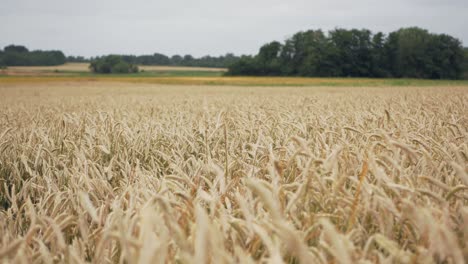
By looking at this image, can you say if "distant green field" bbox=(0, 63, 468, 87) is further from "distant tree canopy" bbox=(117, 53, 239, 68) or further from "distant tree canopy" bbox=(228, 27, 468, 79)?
"distant tree canopy" bbox=(117, 53, 239, 68)

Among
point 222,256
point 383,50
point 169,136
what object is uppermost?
point 383,50

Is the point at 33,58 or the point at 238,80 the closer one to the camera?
the point at 238,80

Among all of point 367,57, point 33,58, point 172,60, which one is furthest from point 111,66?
point 367,57

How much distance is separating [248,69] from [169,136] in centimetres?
7991

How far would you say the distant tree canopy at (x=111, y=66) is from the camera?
88.1m

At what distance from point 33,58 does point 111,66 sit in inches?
1262

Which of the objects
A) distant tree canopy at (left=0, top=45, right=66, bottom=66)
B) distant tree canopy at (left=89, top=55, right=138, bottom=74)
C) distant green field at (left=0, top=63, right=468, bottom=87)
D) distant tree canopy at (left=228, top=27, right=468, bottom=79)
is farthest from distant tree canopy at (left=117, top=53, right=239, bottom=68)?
distant green field at (left=0, top=63, right=468, bottom=87)

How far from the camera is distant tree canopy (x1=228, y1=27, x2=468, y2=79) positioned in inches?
2788

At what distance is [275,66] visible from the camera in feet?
267

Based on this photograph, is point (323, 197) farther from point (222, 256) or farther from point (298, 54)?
point (298, 54)

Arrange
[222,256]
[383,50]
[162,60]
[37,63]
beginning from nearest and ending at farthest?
[222,256] → [383,50] → [37,63] → [162,60]

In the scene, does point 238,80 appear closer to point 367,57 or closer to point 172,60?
point 367,57

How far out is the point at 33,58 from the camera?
103562 millimetres

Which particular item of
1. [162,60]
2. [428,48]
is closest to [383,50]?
[428,48]
